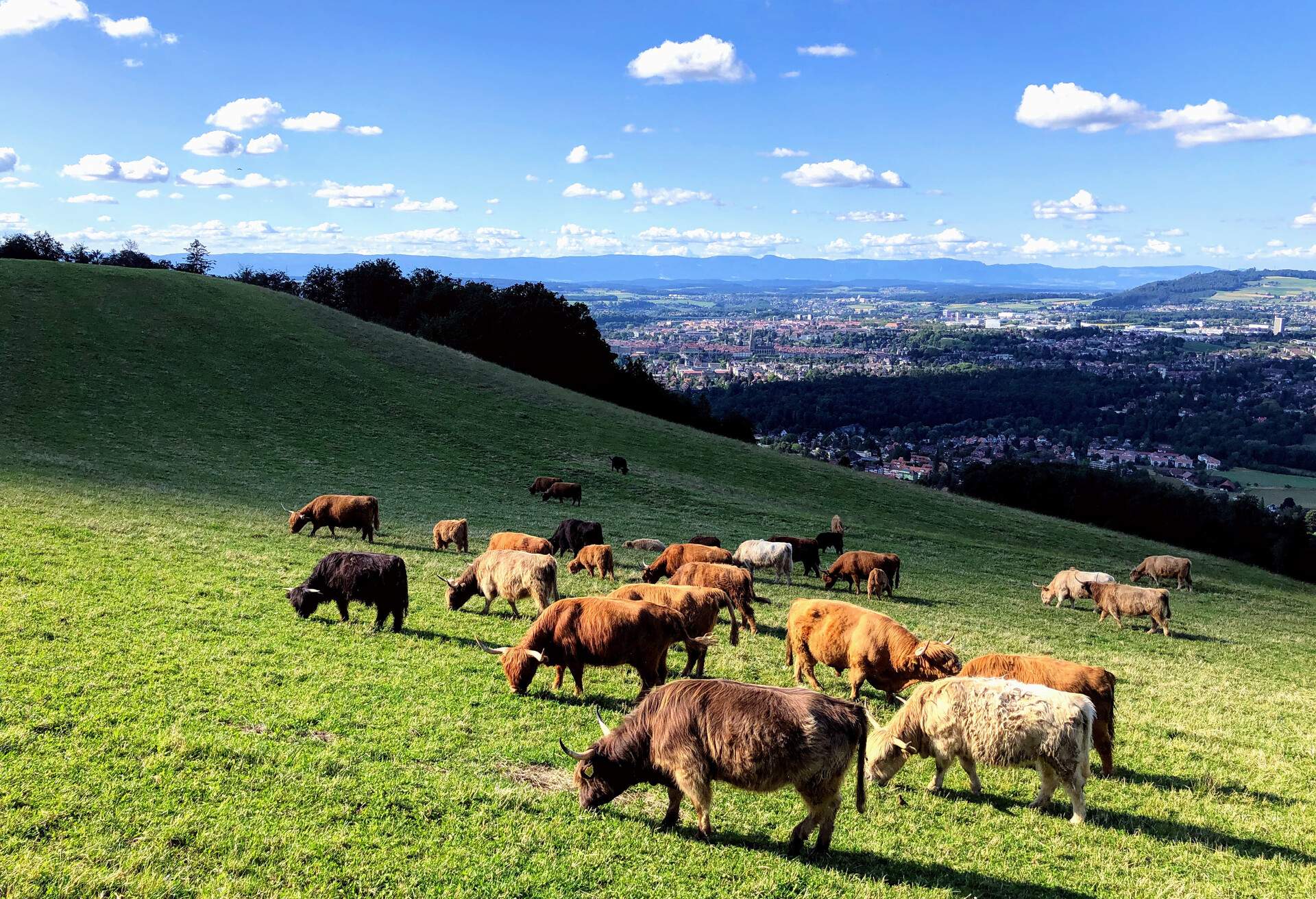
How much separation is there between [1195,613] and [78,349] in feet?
174

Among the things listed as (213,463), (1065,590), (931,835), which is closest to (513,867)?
(931,835)

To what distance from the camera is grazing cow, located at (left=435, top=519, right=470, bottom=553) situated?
72.9 feet

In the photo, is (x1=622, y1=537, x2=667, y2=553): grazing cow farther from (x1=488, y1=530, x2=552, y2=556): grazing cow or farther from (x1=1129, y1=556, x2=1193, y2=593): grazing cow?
(x1=1129, y1=556, x2=1193, y2=593): grazing cow

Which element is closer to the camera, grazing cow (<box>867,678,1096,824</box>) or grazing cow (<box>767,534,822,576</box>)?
grazing cow (<box>867,678,1096,824</box>)

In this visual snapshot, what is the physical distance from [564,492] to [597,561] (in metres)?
15.1

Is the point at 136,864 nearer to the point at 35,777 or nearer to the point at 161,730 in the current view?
the point at 35,777

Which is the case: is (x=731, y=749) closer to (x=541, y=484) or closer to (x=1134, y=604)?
(x=1134, y=604)

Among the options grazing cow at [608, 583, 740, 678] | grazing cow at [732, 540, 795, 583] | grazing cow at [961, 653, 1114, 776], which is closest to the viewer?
grazing cow at [961, 653, 1114, 776]

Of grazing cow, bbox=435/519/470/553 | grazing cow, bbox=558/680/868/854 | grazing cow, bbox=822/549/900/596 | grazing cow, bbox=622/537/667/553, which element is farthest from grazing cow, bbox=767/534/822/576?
grazing cow, bbox=558/680/868/854

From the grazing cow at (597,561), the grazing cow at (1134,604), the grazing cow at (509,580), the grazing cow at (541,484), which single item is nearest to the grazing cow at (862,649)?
the grazing cow at (509,580)

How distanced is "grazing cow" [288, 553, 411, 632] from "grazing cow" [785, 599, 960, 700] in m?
6.62


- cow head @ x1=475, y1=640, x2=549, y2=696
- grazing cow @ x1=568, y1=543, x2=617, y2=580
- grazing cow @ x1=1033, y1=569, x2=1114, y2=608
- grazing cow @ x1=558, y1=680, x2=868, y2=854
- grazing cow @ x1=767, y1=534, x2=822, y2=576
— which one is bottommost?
grazing cow @ x1=1033, y1=569, x2=1114, y2=608

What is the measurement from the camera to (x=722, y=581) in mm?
15930

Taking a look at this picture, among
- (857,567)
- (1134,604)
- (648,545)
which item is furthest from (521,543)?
(1134,604)
